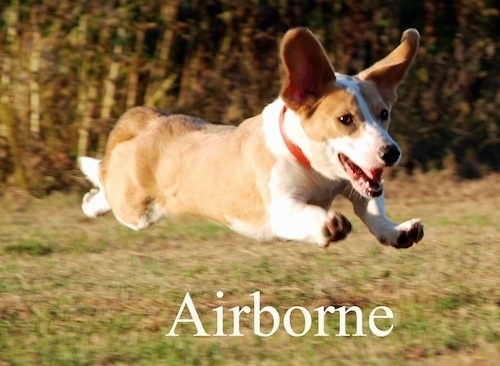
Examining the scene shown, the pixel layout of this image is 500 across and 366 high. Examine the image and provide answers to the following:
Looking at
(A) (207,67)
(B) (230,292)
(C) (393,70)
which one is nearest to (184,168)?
(B) (230,292)

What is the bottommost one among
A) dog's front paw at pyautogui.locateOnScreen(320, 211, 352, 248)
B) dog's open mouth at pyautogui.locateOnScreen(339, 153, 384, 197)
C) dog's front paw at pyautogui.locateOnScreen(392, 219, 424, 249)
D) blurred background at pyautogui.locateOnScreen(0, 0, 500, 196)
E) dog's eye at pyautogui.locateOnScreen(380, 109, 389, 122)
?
blurred background at pyautogui.locateOnScreen(0, 0, 500, 196)

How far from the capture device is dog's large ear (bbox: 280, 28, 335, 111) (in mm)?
5387

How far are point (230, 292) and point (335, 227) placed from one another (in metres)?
0.99

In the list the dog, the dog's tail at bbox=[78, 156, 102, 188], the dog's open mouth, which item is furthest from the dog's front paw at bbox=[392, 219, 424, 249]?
the dog's tail at bbox=[78, 156, 102, 188]

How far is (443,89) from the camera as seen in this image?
1153 cm

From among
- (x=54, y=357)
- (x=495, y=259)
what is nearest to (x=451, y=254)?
(x=495, y=259)

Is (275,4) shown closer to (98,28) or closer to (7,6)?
(98,28)

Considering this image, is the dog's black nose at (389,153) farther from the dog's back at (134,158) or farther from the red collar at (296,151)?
the dog's back at (134,158)

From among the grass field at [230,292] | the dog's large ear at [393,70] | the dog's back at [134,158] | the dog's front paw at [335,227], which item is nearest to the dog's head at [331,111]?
the dog's large ear at [393,70]

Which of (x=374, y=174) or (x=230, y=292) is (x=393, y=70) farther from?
(x=230, y=292)

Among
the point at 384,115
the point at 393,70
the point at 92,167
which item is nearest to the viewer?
the point at 384,115

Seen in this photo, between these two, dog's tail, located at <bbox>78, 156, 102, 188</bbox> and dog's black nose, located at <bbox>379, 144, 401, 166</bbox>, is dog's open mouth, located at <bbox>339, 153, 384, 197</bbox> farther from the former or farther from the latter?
dog's tail, located at <bbox>78, 156, 102, 188</bbox>

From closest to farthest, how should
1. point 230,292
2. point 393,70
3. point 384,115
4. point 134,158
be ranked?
point 384,115, point 393,70, point 230,292, point 134,158

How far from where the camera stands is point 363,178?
5.30 meters
